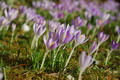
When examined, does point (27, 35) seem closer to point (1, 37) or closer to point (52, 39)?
point (1, 37)

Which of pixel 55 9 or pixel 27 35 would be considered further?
pixel 55 9

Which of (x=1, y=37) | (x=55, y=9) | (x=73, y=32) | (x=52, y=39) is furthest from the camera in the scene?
(x=55, y=9)

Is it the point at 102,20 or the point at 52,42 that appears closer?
the point at 52,42

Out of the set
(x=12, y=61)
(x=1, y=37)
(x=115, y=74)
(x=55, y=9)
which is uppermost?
(x=55, y=9)

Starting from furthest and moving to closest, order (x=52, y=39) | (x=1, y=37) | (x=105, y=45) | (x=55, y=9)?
(x=55, y=9)
(x=105, y=45)
(x=1, y=37)
(x=52, y=39)

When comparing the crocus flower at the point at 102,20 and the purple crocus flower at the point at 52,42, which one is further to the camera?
the crocus flower at the point at 102,20

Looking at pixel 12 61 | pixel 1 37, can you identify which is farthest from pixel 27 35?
pixel 12 61

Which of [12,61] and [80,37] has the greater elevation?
[80,37]

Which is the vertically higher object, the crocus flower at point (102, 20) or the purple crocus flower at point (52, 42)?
the crocus flower at point (102, 20)

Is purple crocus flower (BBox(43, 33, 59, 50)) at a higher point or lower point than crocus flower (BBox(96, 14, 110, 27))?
lower

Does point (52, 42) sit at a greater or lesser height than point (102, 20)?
lesser

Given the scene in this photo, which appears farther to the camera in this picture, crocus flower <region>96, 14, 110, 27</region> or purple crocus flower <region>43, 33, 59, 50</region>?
crocus flower <region>96, 14, 110, 27</region>
